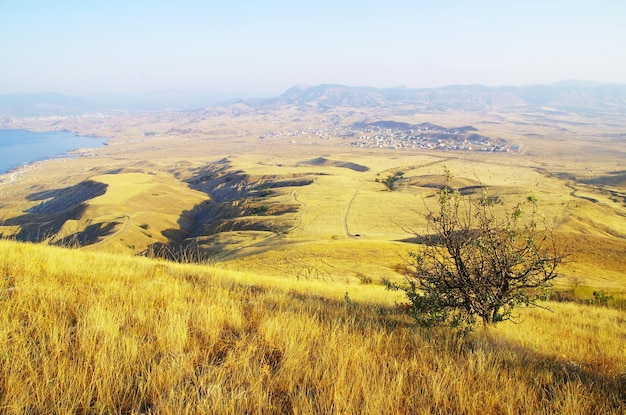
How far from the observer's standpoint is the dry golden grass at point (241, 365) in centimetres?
284

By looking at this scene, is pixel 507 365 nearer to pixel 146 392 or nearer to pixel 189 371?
pixel 189 371

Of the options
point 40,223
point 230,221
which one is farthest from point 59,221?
point 230,221

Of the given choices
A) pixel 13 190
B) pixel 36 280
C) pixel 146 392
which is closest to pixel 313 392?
pixel 146 392

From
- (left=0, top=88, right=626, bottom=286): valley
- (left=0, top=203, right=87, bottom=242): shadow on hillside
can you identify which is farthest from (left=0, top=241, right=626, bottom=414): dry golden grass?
(left=0, top=203, right=87, bottom=242): shadow on hillside

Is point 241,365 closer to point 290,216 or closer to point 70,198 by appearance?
point 290,216

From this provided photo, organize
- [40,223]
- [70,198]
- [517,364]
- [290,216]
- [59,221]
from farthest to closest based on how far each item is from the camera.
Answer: [70,198] < [40,223] < [59,221] < [290,216] < [517,364]

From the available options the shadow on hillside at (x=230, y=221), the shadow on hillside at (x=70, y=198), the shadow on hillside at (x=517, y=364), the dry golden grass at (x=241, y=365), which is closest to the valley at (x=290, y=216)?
the shadow on hillside at (x=230, y=221)

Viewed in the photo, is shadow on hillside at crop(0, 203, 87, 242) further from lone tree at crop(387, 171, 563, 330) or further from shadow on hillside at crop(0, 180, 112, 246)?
lone tree at crop(387, 171, 563, 330)

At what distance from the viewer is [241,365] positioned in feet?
11.3

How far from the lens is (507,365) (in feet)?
13.6

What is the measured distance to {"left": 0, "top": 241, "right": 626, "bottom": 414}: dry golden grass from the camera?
2844 millimetres

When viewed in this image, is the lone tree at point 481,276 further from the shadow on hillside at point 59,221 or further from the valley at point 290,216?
the shadow on hillside at point 59,221

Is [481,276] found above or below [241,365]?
below

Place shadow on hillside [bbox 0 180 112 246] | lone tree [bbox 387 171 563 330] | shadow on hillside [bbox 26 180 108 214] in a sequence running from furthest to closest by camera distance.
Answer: shadow on hillside [bbox 26 180 108 214]
shadow on hillside [bbox 0 180 112 246]
lone tree [bbox 387 171 563 330]
